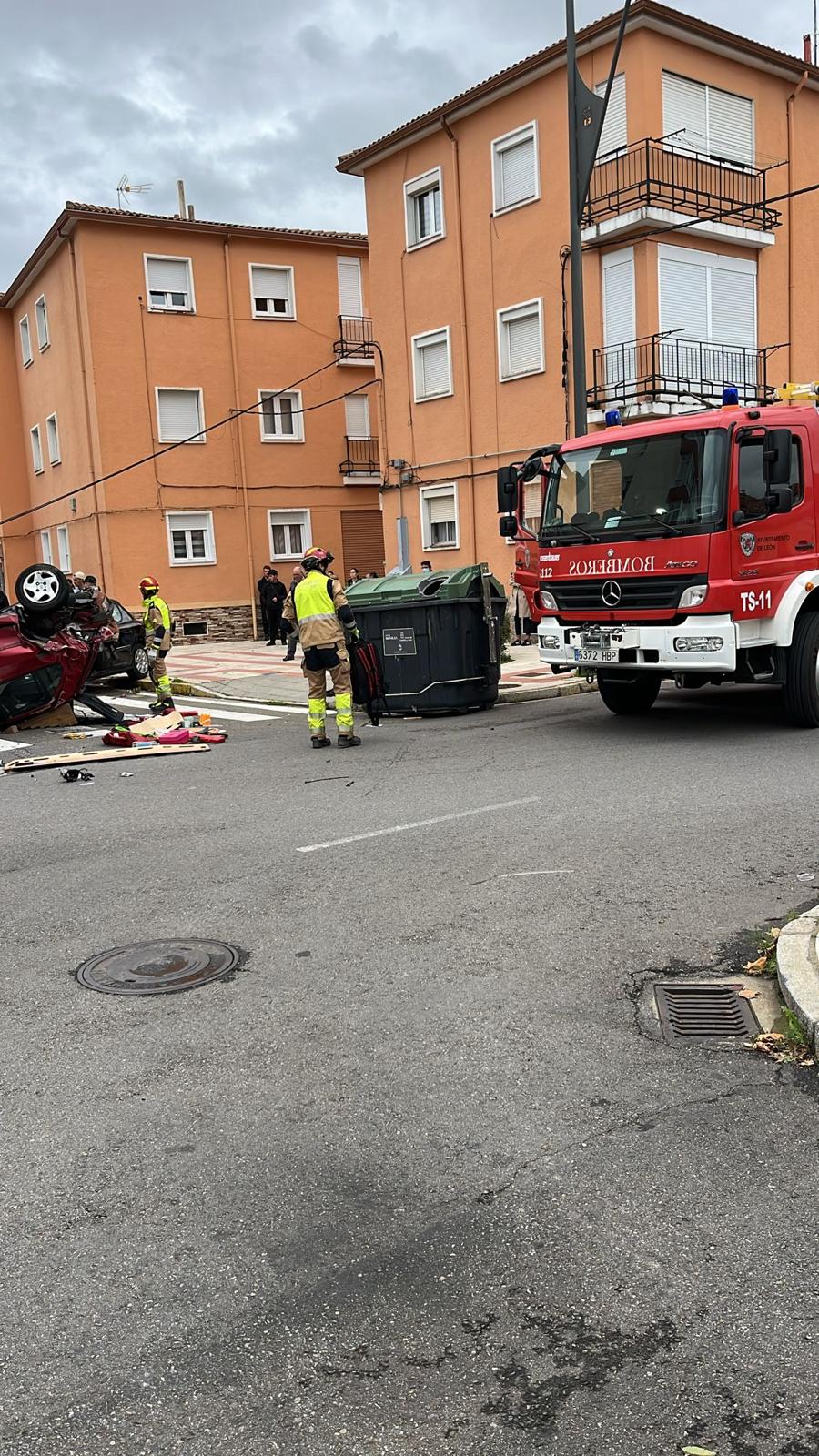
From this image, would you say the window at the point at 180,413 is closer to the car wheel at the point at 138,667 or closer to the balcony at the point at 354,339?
the balcony at the point at 354,339

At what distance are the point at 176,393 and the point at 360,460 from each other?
5.41 metres

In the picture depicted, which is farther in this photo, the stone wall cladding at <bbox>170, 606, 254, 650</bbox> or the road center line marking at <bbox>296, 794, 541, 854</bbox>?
the stone wall cladding at <bbox>170, 606, 254, 650</bbox>

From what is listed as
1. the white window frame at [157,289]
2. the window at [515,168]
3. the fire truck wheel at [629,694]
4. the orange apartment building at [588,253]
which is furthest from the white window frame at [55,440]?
the fire truck wheel at [629,694]

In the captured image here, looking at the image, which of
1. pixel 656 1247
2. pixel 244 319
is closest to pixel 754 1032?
pixel 656 1247

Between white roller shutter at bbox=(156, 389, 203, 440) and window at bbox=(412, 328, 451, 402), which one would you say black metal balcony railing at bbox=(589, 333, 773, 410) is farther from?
white roller shutter at bbox=(156, 389, 203, 440)

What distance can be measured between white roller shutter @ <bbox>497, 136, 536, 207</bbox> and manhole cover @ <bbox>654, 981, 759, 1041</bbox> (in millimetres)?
21072

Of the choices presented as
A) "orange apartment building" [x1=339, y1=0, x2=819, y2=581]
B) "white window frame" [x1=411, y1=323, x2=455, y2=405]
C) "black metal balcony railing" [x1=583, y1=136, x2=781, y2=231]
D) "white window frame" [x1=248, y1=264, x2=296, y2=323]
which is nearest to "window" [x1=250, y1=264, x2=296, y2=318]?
"white window frame" [x1=248, y1=264, x2=296, y2=323]

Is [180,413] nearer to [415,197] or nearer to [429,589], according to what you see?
[415,197]

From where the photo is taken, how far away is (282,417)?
1230 inches

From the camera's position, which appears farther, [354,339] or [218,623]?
[354,339]

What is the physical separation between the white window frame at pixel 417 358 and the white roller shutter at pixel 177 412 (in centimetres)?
665

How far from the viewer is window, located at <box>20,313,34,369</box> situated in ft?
114

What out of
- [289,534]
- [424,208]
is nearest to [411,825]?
[424,208]

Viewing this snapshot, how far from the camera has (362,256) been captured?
104ft
